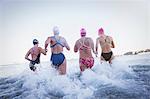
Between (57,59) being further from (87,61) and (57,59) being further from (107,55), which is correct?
(107,55)

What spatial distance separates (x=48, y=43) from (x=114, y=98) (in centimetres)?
94

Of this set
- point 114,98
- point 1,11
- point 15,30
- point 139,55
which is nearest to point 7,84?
point 15,30

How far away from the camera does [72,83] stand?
9.12 ft

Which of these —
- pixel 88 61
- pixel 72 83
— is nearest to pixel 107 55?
pixel 88 61

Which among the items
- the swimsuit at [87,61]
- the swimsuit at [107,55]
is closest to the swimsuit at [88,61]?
the swimsuit at [87,61]

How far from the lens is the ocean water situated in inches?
107

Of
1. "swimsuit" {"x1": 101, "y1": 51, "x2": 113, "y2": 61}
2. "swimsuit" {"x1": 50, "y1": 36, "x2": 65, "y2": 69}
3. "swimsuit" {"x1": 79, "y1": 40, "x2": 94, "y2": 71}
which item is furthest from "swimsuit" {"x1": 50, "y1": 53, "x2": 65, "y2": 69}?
"swimsuit" {"x1": 101, "y1": 51, "x2": 113, "y2": 61}

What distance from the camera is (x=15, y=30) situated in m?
2.88

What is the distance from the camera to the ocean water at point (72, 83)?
273 centimetres

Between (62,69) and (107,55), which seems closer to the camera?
(62,69)

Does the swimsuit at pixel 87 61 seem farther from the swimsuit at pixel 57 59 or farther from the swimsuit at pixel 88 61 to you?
the swimsuit at pixel 57 59

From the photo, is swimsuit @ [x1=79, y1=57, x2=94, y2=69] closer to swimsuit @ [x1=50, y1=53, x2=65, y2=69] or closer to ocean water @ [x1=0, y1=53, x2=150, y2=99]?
ocean water @ [x1=0, y1=53, x2=150, y2=99]

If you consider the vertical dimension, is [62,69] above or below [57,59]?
below

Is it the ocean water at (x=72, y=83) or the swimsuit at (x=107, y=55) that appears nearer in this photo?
the ocean water at (x=72, y=83)
